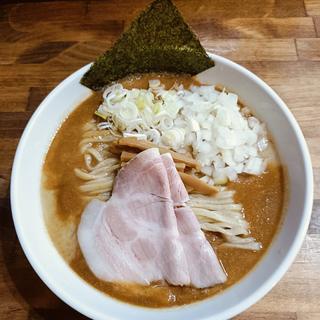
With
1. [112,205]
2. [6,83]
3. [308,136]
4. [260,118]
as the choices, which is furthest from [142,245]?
[6,83]

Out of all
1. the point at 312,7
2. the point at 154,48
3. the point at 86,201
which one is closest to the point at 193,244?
the point at 86,201

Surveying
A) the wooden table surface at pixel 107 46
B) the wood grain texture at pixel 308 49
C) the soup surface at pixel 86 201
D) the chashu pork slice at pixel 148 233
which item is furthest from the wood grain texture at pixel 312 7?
the chashu pork slice at pixel 148 233

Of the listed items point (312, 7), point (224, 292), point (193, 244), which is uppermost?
point (312, 7)

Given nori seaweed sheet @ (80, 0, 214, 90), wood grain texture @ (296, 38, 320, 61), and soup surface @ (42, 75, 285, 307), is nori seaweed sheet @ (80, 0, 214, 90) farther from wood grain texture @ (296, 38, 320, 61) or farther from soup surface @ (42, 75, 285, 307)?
wood grain texture @ (296, 38, 320, 61)

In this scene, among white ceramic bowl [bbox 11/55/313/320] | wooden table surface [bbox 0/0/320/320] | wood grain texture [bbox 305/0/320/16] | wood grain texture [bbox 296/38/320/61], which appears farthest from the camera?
wood grain texture [bbox 305/0/320/16]

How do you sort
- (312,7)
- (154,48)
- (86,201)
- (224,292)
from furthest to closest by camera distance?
(312,7) → (154,48) → (86,201) → (224,292)

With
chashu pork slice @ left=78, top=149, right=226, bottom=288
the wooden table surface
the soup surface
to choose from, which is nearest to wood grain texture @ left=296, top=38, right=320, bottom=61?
the wooden table surface

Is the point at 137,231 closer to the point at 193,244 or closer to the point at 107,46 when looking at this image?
the point at 193,244

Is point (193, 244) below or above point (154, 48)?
below
